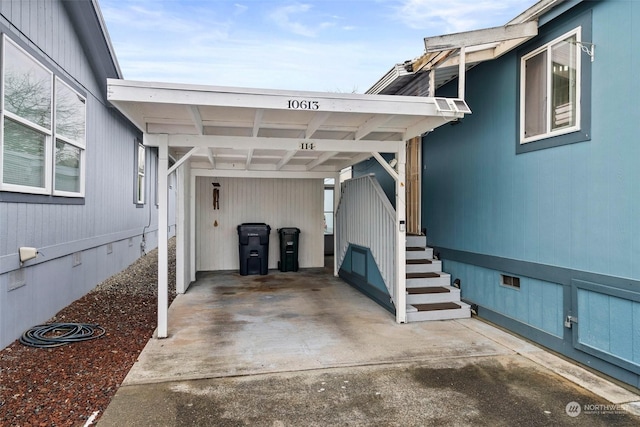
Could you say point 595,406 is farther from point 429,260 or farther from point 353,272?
point 353,272

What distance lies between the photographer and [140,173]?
9.62m

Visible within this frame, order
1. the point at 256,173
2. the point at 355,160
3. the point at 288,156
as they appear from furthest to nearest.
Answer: the point at 256,173 → the point at 355,160 → the point at 288,156

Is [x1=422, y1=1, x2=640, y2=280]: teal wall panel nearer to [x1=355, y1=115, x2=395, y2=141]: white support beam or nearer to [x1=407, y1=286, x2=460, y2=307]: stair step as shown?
[x1=407, y1=286, x2=460, y2=307]: stair step

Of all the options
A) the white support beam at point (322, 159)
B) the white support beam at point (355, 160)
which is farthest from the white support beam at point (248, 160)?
the white support beam at point (355, 160)

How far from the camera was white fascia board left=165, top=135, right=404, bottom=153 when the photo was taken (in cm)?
442

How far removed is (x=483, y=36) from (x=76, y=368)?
4.98 metres

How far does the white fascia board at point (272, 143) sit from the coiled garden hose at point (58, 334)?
2.16 metres

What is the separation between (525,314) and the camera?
4.17 m

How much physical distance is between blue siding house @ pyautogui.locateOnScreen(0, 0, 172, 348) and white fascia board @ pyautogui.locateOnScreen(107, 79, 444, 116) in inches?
55.9

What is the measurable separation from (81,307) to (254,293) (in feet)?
8.09

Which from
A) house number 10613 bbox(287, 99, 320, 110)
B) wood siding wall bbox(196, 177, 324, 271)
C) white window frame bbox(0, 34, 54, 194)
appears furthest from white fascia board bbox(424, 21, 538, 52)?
wood siding wall bbox(196, 177, 324, 271)

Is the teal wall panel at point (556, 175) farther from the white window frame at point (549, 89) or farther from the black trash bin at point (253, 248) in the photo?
the black trash bin at point (253, 248)

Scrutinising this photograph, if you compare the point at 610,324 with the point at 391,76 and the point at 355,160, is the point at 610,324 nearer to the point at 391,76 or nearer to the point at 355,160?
the point at 391,76

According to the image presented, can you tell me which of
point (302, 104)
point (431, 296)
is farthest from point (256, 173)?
point (302, 104)
